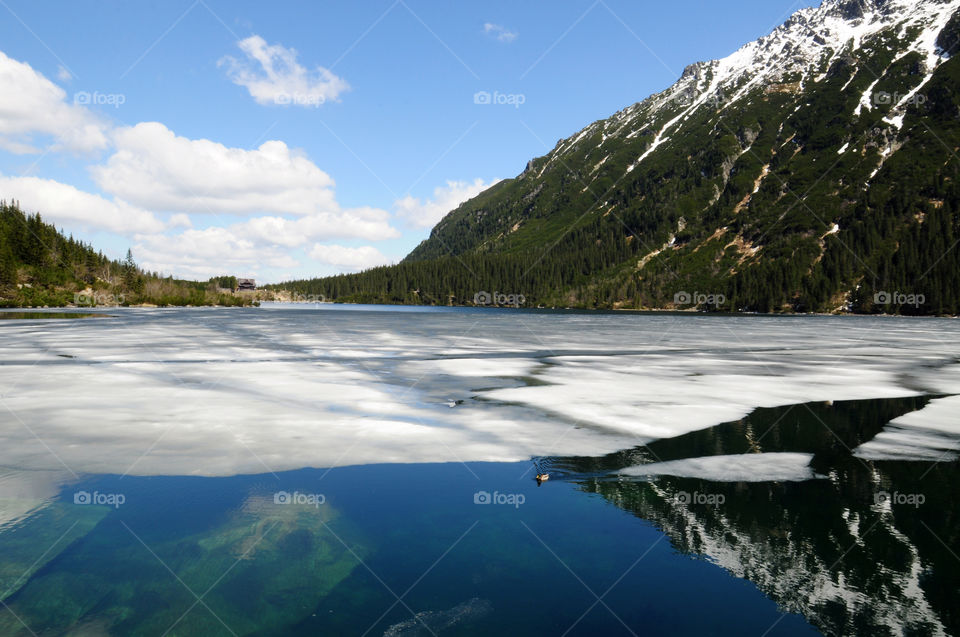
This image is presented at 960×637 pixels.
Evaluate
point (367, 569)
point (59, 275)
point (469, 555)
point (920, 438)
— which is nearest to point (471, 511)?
point (469, 555)

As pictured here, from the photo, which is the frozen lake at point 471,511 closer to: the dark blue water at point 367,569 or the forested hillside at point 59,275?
the dark blue water at point 367,569

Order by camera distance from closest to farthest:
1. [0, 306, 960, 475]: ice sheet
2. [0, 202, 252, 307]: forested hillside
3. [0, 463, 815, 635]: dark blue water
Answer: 1. [0, 463, 815, 635]: dark blue water
2. [0, 306, 960, 475]: ice sheet
3. [0, 202, 252, 307]: forested hillside

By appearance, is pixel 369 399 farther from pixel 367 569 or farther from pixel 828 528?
pixel 828 528

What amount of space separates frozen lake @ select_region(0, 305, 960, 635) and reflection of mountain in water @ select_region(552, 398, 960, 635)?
1.5 inches

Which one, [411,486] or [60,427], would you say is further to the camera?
[60,427]

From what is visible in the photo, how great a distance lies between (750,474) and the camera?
10.1 metres

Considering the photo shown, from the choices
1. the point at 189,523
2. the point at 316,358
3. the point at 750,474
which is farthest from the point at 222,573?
the point at 316,358

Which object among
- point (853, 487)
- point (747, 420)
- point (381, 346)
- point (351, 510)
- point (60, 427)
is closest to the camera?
point (351, 510)

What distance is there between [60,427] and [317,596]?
34.1 feet

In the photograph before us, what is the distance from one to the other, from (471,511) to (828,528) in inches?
208

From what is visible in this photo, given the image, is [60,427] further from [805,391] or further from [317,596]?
[805,391]

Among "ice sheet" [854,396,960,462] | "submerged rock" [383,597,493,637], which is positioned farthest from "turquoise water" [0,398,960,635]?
"ice sheet" [854,396,960,462]

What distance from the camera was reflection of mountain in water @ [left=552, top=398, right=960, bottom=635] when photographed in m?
5.96

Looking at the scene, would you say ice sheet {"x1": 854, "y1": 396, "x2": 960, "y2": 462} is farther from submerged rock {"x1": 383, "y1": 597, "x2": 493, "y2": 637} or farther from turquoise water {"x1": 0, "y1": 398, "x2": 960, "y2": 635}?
submerged rock {"x1": 383, "y1": 597, "x2": 493, "y2": 637}
